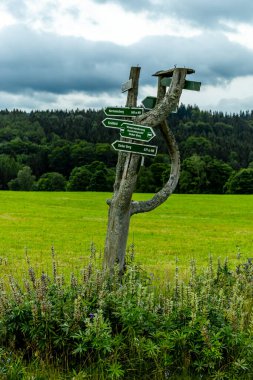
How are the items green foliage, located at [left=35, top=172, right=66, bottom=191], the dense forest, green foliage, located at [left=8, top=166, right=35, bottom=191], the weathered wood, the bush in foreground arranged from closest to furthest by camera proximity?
the bush in foreground, the weathered wood, the dense forest, green foliage, located at [left=35, top=172, right=66, bottom=191], green foliage, located at [left=8, top=166, right=35, bottom=191]

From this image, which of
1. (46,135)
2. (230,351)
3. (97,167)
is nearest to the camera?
(230,351)

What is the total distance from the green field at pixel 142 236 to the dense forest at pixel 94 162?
200 feet

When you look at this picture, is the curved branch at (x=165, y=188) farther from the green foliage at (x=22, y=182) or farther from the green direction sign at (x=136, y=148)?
the green foliage at (x=22, y=182)

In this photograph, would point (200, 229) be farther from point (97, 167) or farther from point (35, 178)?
point (35, 178)

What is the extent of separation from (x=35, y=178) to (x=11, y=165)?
712 centimetres

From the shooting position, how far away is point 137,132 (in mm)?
8727

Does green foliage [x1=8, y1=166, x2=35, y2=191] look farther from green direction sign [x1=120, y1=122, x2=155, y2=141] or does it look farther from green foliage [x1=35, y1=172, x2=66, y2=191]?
green direction sign [x1=120, y1=122, x2=155, y2=141]

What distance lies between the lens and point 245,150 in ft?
499

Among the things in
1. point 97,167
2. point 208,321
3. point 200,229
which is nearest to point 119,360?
point 208,321

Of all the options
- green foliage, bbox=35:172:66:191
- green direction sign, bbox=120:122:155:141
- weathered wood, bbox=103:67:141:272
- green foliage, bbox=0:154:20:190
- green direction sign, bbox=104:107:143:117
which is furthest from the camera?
green foliage, bbox=0:154:20:190

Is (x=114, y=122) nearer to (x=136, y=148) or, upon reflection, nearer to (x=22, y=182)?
(x=136, y=148)

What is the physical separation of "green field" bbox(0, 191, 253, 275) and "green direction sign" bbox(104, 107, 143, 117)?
363 centimetres

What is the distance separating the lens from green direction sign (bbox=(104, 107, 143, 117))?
9266 millimetres

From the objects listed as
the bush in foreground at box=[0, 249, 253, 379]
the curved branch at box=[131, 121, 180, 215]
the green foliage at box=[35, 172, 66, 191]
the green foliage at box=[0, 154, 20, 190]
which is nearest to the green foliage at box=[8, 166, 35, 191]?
the green foliage at box=[35, 172, 66, 191]
